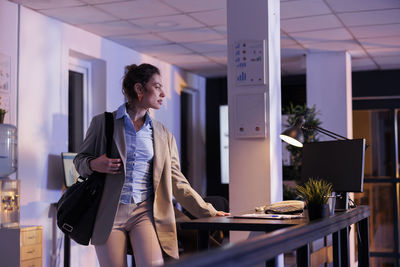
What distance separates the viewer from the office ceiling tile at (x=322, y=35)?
6574 mm

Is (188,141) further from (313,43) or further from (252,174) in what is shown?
(252,174)

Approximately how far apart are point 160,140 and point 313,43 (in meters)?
4.72

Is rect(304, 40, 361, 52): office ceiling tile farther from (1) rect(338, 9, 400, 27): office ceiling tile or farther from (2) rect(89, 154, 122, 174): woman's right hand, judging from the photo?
(2) rect(89, 154, 122, 174): woman's right hand

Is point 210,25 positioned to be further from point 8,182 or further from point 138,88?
point 138,88

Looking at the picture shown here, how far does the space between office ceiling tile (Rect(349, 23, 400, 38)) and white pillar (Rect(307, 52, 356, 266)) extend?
0.99m

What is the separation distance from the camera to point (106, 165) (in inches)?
104

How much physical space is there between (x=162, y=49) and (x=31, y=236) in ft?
11.1

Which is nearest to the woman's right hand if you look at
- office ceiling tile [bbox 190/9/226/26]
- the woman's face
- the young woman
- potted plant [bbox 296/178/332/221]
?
the young woman

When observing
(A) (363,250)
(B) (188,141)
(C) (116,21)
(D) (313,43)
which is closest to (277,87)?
(A) (363,250)

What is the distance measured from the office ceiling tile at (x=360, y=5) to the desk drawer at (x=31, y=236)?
329 cm

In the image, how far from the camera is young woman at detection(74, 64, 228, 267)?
2.67 m

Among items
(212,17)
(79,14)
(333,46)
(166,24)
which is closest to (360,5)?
(212,17)

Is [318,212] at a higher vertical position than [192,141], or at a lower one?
lower

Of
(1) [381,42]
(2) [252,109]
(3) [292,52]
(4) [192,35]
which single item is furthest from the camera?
(3) [292,52]
